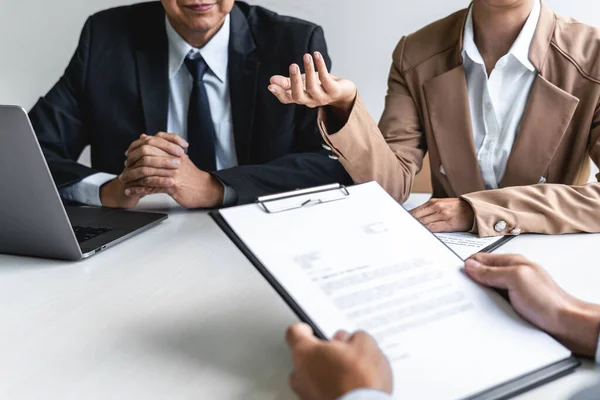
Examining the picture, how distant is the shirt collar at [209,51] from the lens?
64.1 inches

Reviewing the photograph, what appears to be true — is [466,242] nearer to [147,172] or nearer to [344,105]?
[344,105]

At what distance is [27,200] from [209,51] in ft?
2.52

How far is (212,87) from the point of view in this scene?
1.66 metres

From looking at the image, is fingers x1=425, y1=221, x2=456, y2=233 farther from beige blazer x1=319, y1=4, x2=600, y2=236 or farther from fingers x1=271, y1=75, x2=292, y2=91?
fingers x1=271, y1=75, x2=292, y2=91

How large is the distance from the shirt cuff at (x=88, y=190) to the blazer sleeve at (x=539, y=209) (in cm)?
80

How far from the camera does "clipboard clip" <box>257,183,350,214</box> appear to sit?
0.81 meters

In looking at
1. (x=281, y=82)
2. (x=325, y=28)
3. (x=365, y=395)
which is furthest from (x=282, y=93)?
(x=325, y=28)

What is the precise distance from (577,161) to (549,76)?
7.7 inches

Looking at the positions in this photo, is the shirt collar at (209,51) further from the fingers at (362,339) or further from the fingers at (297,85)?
the fingers at (362,339)

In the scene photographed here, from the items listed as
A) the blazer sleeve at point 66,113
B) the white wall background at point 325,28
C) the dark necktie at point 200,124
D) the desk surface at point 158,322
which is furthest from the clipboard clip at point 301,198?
the white wall background at point 325,28

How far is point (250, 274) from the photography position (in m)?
0.98

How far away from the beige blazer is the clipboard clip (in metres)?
0.37

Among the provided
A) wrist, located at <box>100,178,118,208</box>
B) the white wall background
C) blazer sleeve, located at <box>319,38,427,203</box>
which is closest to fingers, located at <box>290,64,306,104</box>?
blazer sleeve, located at <box>319,38,427,203</box>

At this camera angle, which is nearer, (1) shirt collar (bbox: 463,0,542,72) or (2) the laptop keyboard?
(2) the laptop keyboard
